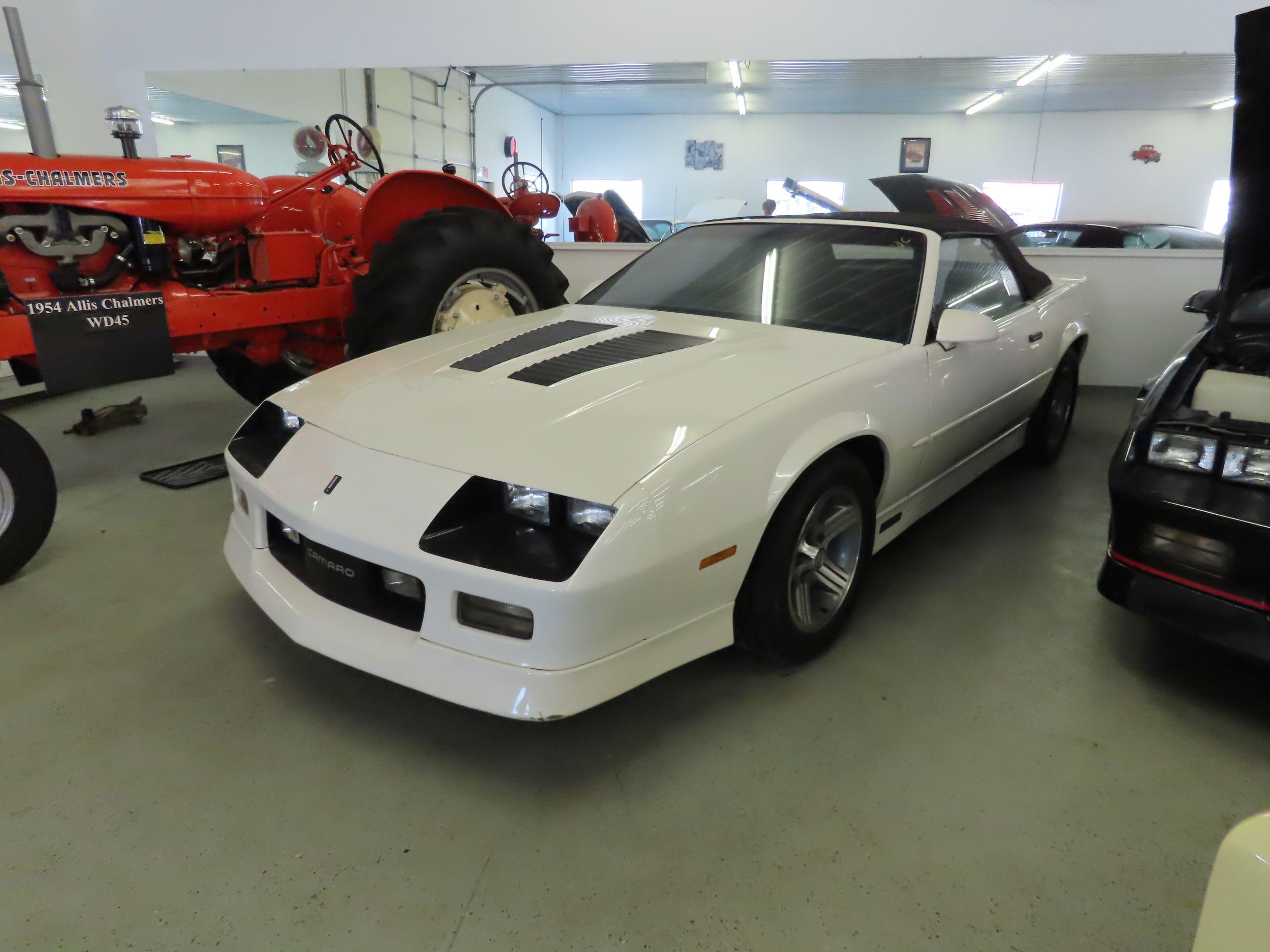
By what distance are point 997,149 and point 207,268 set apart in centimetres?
600

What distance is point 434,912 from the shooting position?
4.32 ft

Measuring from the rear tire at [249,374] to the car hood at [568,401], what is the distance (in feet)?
7.13

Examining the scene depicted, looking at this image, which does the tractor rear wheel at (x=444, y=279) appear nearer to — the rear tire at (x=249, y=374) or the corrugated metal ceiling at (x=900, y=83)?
the rear tire at (x=249, y=374)

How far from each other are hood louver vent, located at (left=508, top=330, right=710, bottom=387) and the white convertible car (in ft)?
0.04

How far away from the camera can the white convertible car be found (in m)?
1.46

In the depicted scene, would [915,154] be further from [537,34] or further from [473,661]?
[473,661]

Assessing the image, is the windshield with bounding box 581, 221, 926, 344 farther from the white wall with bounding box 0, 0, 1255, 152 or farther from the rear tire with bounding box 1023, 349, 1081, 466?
the white wall with bounding box 0, 0, 1255, 152

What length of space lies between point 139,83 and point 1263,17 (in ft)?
21.4

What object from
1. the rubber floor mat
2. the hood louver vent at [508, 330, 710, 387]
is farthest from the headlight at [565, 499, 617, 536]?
the rubber floor mat

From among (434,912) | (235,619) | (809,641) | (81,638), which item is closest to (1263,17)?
(809,641)

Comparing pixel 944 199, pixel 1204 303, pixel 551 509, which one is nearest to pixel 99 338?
pixel 551 509

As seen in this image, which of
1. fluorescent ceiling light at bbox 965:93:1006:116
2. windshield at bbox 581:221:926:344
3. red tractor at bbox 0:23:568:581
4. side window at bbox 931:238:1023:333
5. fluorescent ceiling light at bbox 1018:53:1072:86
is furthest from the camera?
fluorescent ceiling light at bbox 965:93:1006:116

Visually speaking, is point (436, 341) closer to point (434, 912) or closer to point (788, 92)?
point (434, 912)

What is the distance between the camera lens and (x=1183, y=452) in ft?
6.18
